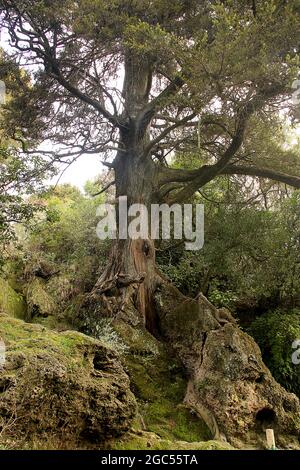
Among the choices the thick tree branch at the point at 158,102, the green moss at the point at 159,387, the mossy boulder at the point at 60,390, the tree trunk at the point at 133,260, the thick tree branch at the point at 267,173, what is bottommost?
the green moss at the point at 159,387

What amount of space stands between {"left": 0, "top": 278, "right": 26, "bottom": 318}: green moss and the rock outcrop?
12.7ft

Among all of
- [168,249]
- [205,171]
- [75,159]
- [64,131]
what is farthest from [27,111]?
[168,249]

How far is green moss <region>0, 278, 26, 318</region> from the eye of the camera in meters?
9.51

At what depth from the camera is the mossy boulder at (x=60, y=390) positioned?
3676 mm

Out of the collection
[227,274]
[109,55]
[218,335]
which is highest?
[109,55]

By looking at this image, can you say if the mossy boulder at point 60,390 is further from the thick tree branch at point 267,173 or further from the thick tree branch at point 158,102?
the thick tree branch at point 267,173

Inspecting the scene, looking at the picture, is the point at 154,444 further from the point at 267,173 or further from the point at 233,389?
the point at 267,173

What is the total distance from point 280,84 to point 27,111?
17.8 ft

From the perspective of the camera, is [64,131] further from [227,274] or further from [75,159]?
[227,274]

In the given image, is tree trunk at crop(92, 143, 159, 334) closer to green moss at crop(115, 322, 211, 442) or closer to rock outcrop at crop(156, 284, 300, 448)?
green moss at crop(115, 322, 211, 442)

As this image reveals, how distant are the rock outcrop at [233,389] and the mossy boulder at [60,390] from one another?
84.8 inches

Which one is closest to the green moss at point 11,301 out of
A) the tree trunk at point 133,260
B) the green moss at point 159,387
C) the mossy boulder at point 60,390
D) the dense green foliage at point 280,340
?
the tree trunk at point 133,260

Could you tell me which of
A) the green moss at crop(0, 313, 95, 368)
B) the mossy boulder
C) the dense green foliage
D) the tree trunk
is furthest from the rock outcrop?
→ the green moss at crop(0, 313, 95, 368)

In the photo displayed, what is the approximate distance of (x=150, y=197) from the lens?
994 cm
